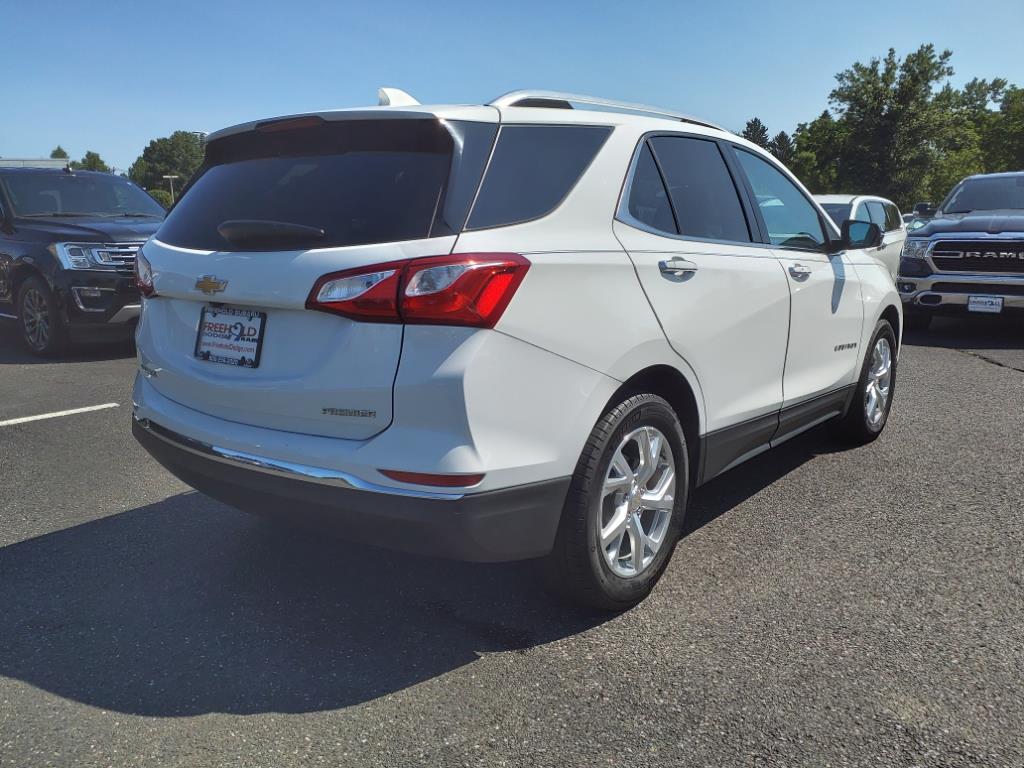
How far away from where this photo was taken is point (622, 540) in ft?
10.4

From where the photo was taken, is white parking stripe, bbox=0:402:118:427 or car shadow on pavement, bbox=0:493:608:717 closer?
car shadow on pavement, bbox=0:493:608:717

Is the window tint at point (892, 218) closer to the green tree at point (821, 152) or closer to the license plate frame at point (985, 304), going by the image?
the license plate frame at point (985, 304)

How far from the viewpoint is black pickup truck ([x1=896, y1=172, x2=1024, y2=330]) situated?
9.32m

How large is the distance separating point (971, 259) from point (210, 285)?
29.9 ft

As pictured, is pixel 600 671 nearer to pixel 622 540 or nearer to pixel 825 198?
pixel 622 540

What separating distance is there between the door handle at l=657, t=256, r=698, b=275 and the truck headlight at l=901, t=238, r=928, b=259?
25.8 ft

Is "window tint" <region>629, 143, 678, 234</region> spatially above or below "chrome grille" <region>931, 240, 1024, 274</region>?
above

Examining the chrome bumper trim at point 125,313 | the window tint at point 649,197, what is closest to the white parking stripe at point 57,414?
the chrome bumper trim at point 125,313

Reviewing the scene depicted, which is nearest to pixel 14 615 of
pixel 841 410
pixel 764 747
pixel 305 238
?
pixel 305 238

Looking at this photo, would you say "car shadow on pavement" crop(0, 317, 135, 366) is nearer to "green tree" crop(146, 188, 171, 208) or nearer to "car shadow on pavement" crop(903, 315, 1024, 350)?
"green tree" crop(146, 188, 171, 208)

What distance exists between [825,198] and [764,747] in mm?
10240

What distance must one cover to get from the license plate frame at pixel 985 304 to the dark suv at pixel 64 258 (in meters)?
8.69

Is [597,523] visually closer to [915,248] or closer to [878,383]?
[878,383]

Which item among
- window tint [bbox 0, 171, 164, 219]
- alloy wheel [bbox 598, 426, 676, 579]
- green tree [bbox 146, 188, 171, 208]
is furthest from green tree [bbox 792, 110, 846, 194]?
alloy wheel [bbox 598, 426, 676, 579]
